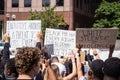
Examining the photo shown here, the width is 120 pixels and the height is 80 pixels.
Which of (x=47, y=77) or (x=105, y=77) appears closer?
(x=105, y=77)

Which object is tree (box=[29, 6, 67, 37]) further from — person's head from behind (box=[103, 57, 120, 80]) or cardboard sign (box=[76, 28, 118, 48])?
person's head from behind (box=[103, 57, 120, 80])

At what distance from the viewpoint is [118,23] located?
193 ft

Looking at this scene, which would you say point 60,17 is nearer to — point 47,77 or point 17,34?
point 17,34

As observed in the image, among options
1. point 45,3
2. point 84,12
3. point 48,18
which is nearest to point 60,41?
point 48,18

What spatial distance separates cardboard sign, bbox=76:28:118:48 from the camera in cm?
891

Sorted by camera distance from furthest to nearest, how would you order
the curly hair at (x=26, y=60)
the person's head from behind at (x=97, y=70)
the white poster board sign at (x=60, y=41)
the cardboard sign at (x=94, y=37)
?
1. the white poster board sign at (x=60, y=41)
2. the cardboard sign at (x=94, y=37)
3. the person's head from behind at (x=97, y=70)
4. the curly hair at (x=26, y=60)

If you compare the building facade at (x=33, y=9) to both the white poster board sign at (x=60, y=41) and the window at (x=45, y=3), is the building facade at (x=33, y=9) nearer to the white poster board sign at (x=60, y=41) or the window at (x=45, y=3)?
the window at (x=45, y=3)

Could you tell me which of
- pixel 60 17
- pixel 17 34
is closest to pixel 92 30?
pixel 17 34

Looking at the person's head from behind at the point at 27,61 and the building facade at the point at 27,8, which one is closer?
the person's head from behind at the point at 27,61

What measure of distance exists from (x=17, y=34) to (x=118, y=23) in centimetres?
4637

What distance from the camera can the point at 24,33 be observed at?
516 inches

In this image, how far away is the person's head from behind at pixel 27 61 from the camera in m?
4.89

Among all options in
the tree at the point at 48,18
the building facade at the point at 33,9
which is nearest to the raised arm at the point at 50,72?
the tree at the point at 48,18

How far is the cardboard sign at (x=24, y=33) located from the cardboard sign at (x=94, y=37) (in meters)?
3.45
